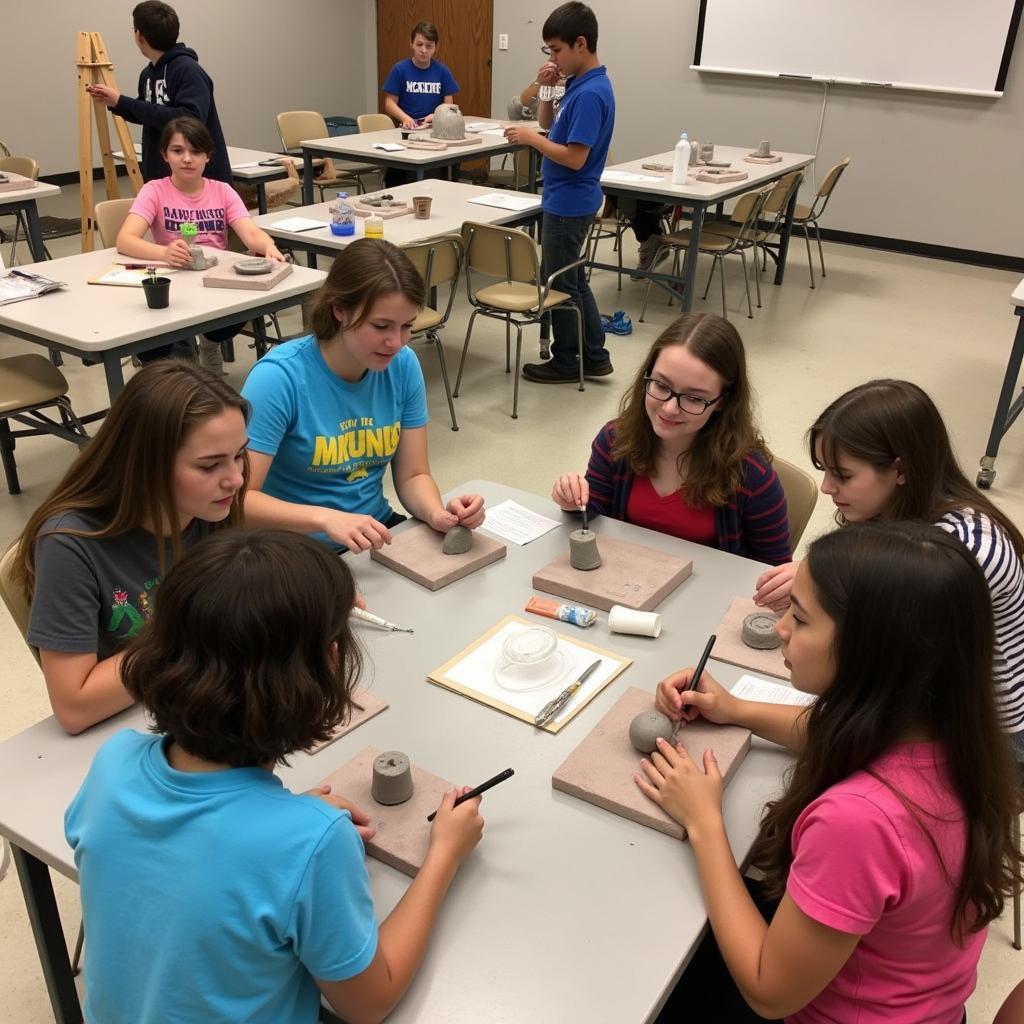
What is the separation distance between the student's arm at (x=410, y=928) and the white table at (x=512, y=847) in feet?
0.10

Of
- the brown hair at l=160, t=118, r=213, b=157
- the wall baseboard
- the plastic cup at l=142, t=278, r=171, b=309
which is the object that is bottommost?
the wall baseboard

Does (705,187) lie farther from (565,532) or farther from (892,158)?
(565,532)

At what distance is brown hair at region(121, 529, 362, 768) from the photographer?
0.89 metres

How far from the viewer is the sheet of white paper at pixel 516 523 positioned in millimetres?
1884

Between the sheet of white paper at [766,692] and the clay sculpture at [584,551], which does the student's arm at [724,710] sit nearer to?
the sheet of white paper at [766,692]

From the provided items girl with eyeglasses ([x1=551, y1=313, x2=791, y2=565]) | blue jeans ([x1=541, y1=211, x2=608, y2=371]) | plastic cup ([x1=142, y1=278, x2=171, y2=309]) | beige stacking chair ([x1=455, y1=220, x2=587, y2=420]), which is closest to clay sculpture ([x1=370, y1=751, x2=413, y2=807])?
girl with eyeglasses ([x1=551, y1=313, x2=791, y2=565])

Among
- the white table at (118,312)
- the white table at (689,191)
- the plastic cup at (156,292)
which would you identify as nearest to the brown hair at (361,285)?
the white table at (118,312)

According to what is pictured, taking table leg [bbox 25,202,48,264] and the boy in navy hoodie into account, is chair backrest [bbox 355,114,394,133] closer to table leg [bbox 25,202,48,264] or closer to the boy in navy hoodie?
the boy in navy hoodie

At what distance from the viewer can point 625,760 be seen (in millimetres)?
1259

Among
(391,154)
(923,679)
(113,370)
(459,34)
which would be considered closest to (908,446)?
(923,679)

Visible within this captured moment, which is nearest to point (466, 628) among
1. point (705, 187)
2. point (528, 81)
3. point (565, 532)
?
point (565, 532)

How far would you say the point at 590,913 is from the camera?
1.05 meters

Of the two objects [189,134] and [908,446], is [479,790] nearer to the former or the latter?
[908,446]

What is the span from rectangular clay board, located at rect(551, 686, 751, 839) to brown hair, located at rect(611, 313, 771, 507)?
0.63 meters
